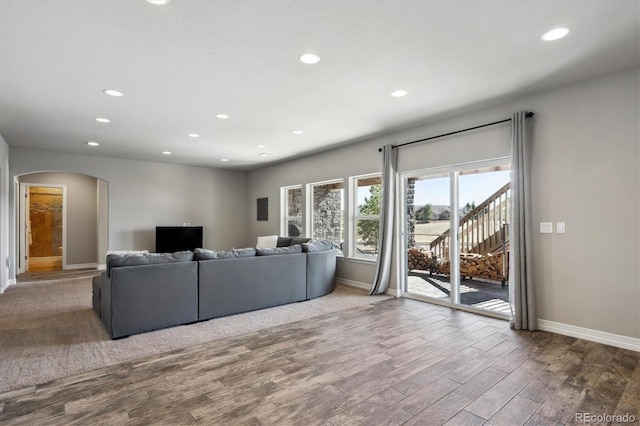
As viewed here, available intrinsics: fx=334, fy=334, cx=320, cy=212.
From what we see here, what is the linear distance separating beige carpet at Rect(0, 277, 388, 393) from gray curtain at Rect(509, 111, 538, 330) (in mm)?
1935

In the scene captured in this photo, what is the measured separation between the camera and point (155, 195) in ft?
26.0

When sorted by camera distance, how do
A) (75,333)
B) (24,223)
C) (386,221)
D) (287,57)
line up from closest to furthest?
(287,57)
(75,333)
(386,221)
(24,223)

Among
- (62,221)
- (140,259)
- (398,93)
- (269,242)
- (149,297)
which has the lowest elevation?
(149,297)

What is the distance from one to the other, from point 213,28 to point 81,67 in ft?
4.94

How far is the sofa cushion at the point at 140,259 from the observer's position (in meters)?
3.46

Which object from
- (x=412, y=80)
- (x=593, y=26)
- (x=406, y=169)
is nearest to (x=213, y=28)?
(x=412, y=80)

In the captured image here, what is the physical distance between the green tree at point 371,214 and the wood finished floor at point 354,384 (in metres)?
2.55

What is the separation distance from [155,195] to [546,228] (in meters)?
7.71

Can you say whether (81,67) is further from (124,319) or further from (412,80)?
(412,80)

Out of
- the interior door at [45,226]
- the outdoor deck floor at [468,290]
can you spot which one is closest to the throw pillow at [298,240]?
the outdoor deck floor at [468,290]

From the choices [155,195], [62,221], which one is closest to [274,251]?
[155,195]

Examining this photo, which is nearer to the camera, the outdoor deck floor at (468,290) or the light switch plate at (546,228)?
the light switch plate at (546,228)

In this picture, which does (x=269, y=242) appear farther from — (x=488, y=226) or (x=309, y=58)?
(x=309, y=58)

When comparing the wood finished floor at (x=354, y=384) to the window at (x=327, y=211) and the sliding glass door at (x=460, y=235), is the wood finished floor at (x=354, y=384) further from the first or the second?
the window at (x=327, y=211)
